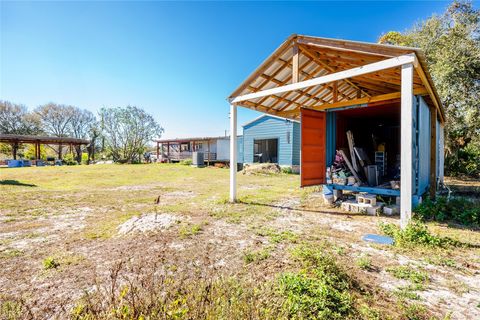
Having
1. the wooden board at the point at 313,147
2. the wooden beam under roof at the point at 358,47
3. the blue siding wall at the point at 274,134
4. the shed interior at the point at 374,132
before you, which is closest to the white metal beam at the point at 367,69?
the wooden beam under roof at the point at 358,47

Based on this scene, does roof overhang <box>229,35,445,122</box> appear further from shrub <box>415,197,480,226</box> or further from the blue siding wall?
the blue siding wall

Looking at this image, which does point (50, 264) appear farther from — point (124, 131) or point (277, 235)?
point (124, 131)

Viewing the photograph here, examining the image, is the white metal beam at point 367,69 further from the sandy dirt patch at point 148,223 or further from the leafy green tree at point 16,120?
the leafy green tree at point 16,120

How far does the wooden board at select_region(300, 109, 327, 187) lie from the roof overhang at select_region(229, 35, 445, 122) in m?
0.52

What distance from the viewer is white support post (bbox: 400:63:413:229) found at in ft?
12.1

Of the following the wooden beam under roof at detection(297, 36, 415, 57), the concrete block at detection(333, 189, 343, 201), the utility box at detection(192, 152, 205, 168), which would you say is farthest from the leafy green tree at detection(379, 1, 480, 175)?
the utility box at detection(192, 152, 205, 168)

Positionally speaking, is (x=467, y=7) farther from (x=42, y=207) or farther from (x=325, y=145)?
(x=42, y=207)

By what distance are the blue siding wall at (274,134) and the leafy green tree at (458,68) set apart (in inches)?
309

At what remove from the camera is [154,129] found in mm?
28234

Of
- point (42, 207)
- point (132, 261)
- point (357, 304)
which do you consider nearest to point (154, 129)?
point (42, 207)

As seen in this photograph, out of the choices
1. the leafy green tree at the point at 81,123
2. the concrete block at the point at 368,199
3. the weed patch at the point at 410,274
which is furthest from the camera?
the leafy green tree at the point at 81,123

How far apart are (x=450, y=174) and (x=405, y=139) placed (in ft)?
43.5

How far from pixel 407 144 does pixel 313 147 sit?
287cm

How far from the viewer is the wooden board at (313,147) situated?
20.5 ft
